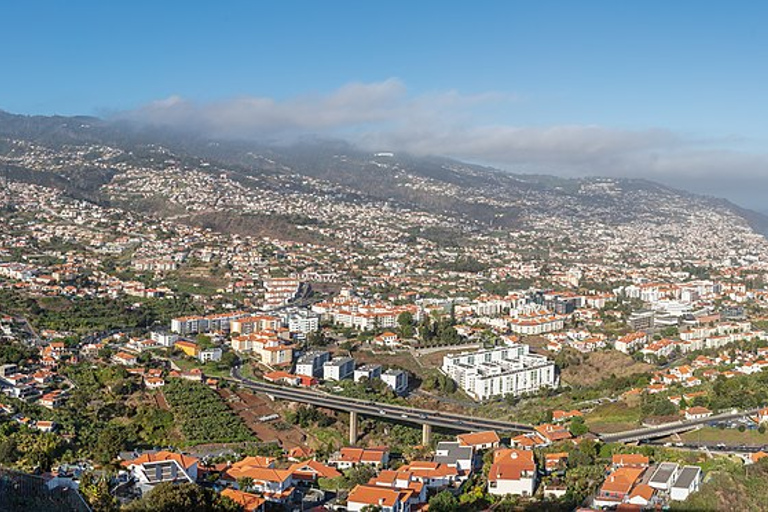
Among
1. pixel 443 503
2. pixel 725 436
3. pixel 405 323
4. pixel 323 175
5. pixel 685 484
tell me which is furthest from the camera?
pixel 323 175

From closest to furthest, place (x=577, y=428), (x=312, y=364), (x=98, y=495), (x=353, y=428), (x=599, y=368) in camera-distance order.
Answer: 1. (x=98, y=495)
2. (x=577, y=428)
3. (x=353, y=428)
4. (x=312, y=364)
5. (x=599, y=368)

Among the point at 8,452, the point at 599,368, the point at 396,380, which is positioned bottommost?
the point at 599,368

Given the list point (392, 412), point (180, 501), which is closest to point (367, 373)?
point (392, 412)

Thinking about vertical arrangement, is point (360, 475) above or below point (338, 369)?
above

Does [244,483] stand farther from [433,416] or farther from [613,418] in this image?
[613,418]

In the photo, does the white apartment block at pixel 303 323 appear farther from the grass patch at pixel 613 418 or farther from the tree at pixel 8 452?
the tree at pixel 8 452

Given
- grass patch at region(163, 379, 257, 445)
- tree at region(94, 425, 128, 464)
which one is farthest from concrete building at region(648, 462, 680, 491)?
tree at region(94, 425, 128, 464)

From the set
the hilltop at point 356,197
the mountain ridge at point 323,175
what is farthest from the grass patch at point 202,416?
the mountain ridge at point 323,175

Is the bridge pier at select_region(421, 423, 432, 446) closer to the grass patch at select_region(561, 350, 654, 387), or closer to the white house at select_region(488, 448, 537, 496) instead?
the white house at select_region(488, 448, 537, 496)
